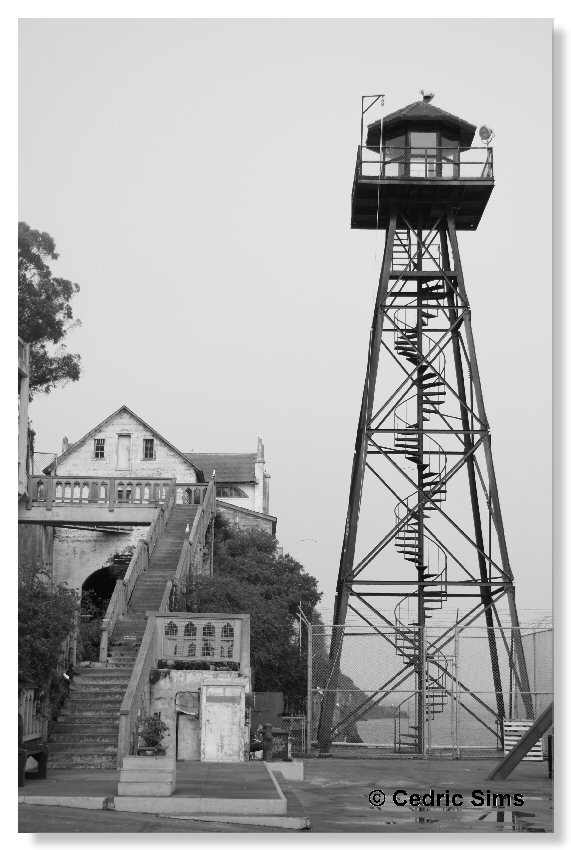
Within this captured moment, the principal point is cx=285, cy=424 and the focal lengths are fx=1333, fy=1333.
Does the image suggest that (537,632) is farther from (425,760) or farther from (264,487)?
(264,487)

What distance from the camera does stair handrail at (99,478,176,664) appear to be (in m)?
24.1

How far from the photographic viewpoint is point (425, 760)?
78.3 ft

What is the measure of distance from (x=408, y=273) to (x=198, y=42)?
36.0ft

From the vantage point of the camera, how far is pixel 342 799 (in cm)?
1750

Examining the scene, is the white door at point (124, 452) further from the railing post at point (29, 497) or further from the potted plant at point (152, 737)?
the potted plant at point (152, 737)

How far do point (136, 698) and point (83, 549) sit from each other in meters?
18.3

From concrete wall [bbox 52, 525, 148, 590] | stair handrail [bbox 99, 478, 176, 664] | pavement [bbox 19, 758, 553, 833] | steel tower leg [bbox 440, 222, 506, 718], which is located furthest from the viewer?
concrete wall [bbox 52, 525, 148, 590]

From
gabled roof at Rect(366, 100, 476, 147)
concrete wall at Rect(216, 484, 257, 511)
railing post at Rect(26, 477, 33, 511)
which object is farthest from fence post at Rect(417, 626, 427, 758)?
concrete wall at Rect(216, 484, 257, 511)

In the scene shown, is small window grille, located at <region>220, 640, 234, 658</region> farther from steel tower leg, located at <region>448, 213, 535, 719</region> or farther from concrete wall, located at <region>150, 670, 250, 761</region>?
steel tower leg, located at <region>448, 213, 535, 719</region>

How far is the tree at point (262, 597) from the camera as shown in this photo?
28.8 meters

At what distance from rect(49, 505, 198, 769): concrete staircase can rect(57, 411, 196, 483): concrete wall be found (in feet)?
63.8

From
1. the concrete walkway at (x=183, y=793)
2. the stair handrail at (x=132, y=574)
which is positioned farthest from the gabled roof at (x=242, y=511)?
the concrete walkway at (x=183, y=793)

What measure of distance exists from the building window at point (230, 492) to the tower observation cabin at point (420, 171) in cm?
3199
